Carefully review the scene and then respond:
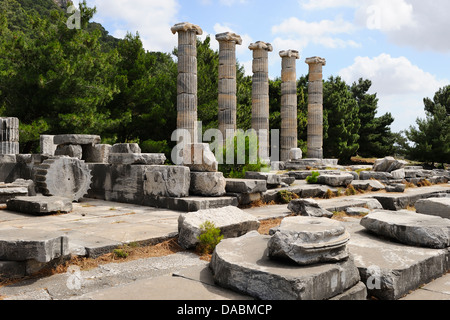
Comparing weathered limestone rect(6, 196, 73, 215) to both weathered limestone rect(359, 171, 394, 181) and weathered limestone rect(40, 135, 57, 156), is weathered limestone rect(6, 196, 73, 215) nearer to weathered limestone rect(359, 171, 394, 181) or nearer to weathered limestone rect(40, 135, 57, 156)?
weathered limestone rect(40, 135, 57, 156)

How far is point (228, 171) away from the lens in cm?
1210

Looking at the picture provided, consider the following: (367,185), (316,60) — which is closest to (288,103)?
(316,60)

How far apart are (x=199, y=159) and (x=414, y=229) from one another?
4676mm

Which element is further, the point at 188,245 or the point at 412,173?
the point at 412,173

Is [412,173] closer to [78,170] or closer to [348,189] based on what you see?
[348,189]

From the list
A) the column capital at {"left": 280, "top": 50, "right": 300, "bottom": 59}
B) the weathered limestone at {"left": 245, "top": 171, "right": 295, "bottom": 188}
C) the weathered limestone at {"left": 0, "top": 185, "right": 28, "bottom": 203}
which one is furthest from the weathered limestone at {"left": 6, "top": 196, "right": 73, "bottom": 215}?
the column capital at {"left": 280, "top": 50, "right": 300, "bottom": 59}

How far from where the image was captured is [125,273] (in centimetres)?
402

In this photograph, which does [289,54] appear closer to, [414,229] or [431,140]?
[431,140]

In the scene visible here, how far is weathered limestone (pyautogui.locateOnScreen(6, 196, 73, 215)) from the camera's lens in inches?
274

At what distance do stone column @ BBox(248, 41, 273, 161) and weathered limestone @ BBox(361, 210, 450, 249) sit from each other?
19105 mm

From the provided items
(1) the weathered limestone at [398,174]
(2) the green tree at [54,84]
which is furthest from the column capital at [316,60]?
(1) the weathered limestone at [398,174]

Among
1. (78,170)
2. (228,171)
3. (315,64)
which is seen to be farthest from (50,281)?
(315,64)
